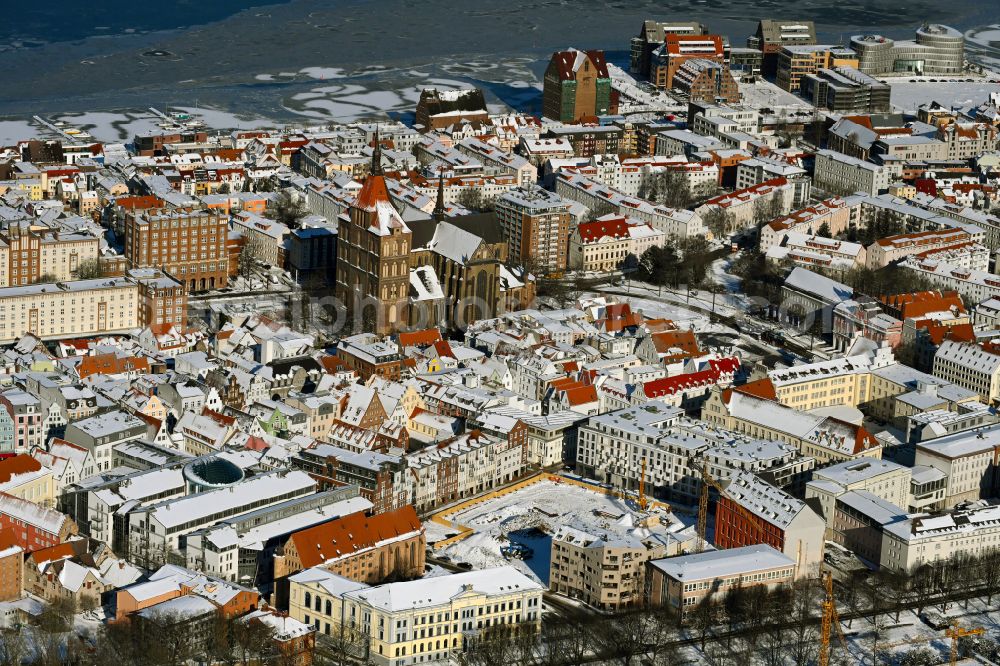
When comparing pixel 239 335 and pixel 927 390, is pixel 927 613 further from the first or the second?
pixel 239 335

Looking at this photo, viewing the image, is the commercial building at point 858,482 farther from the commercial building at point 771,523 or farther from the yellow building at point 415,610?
the yellow building at point 415,610

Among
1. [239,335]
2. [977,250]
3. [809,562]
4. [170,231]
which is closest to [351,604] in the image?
[809,562]

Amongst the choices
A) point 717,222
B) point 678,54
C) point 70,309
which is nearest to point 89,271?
point 70,309

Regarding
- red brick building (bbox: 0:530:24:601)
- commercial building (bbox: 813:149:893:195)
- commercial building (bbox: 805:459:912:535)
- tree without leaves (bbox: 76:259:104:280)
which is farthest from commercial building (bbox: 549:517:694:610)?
commercial building (bbox: 813:149:893:195)

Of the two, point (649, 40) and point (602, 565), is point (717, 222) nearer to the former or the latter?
point (649, 40)

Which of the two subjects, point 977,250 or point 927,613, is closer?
point 927,613

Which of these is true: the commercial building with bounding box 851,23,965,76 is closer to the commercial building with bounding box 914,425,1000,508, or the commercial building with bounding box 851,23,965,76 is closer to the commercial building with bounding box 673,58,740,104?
the commercial building with bounding box 673,58,740,104
